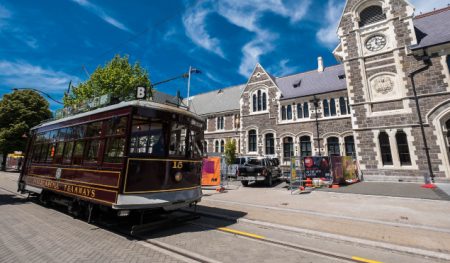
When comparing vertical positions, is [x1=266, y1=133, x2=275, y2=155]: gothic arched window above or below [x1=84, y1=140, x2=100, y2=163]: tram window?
above

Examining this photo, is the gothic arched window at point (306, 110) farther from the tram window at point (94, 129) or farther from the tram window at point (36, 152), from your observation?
the tram window at point (36, 152)

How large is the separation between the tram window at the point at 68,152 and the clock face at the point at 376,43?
22.3 m

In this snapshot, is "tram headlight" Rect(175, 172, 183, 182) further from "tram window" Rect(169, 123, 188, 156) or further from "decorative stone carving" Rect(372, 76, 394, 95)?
"decorative stone carving" Rect(372, 76, 394, 95)

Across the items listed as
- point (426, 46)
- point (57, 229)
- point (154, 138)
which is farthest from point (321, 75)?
point (57, 229)

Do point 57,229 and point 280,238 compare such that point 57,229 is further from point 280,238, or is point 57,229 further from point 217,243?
point 280,238

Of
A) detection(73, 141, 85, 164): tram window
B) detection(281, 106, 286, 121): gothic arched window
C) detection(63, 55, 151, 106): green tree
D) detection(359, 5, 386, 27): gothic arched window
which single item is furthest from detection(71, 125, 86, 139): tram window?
detection(359, 5, 386, 27): gothic arched window

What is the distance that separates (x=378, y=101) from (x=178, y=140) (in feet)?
59.0

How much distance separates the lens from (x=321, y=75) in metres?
25.6

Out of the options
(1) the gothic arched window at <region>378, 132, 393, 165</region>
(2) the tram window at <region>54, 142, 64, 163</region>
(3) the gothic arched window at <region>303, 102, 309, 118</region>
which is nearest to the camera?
(2) the tram window at <region>54, 142, 64, 163</region>

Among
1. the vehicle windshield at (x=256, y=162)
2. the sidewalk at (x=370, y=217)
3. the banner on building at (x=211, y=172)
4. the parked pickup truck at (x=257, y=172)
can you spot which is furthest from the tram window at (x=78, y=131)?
the vehicle windshield at (x=256, y=162)

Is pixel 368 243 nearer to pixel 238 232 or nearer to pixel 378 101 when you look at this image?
pixel 238 232

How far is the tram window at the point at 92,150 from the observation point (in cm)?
591

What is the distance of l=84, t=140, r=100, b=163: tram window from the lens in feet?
19.4

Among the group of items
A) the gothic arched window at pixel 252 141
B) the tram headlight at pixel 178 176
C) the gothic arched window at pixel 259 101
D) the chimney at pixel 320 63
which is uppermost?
the chimney at pixel 320 63
